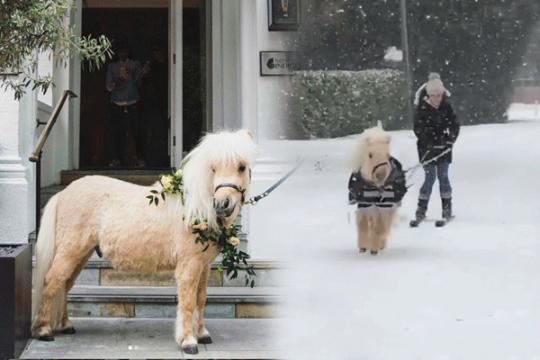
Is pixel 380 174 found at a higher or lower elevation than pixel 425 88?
lower

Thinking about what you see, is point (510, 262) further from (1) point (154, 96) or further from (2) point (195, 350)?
(1) point (154, 96)

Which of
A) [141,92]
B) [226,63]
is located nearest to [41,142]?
[226,63]

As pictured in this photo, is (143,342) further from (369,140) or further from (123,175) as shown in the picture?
(369,140)

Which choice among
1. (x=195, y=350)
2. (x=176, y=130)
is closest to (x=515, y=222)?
(x=195, y=350)

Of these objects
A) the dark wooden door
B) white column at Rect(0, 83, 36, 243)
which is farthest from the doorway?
white column at Rect(0, 83, 36, 243)

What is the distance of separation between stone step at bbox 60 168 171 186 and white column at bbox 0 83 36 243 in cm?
201

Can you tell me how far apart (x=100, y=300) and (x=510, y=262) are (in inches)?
178

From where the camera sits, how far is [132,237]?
4582mm

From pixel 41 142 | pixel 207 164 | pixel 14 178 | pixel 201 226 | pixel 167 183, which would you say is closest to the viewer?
pixel 207 164

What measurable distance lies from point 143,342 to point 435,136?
3.97 meters

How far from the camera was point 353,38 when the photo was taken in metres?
1.05

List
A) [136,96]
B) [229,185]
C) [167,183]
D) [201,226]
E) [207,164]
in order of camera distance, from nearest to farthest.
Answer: [229,185], [207,164], [201,226], [167,183], [136,96]

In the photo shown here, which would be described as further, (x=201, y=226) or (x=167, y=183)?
(x=167, y=183)

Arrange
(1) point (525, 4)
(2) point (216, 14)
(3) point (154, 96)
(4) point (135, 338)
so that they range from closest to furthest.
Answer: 1. (1) point (525, 4)
2. (4) point (135, 338)
3. (2) point (216, 14)
4. (3) point (154, 96)
